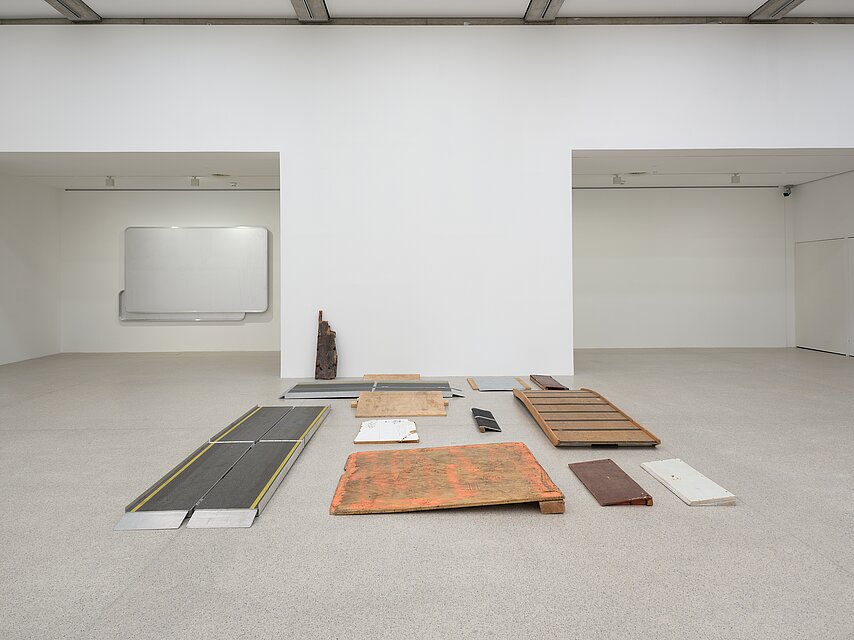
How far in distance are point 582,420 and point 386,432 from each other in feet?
4.75

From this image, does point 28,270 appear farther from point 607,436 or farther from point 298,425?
point 607,436

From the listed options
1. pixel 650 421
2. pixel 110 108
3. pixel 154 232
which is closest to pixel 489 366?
pixel 650 421

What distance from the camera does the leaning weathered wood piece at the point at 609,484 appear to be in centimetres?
261

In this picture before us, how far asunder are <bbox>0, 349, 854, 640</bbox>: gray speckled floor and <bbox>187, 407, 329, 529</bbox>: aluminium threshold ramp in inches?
2.5

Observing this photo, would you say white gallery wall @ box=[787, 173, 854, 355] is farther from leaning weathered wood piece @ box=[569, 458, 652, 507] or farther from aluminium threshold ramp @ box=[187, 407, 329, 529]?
aluminium threshold ramp @ box=[187, 407, 329, 529]

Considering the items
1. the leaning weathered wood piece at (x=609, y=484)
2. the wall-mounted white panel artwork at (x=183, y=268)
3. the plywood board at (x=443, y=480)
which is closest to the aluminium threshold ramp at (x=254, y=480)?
the plywood board at (x=443, y=480)

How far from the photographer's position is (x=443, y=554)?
7.06ft

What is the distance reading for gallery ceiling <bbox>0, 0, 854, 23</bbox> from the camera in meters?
5.87

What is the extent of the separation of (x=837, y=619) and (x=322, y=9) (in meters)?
6.55

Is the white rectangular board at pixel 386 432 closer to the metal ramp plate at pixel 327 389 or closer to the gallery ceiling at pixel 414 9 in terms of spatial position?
the metal ramp plate at pixel 327 389

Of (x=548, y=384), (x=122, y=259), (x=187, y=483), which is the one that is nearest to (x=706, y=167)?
(x=548, y=384)

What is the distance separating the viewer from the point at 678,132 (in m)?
6.22

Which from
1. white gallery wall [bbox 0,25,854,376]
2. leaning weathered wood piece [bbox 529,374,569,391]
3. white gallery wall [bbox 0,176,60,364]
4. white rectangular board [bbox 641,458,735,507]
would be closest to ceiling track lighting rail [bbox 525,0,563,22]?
white gallery wall [bbox 0,25,854,376]

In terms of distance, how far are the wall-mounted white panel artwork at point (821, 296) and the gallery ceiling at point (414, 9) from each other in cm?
370
